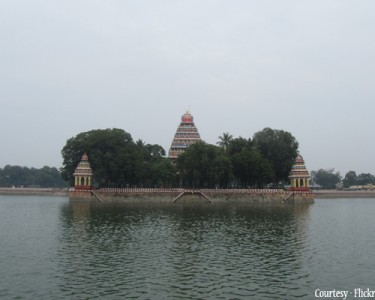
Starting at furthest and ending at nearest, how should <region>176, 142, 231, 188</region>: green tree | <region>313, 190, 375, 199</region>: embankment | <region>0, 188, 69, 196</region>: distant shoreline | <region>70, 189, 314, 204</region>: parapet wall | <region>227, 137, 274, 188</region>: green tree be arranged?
<region>0, 188, 69, 196</region>: distant shoreline, <region>313, 190, 375, 199</region>: embankment, <region>227, 137, 274, 188</region>: green tree, <region>70, 189, 314, 204</region>: parapet wall, <region>176, 142, 231, 188</region>: green tree

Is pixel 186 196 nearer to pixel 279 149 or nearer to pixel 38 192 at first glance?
pixel 279 149

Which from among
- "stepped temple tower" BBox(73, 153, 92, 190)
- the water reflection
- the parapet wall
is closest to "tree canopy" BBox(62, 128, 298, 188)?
"stepped temple tower" BBox(73, 153, 92, 190)

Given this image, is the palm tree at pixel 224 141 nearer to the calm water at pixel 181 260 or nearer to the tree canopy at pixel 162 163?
the tree canopy at pixel 162 163

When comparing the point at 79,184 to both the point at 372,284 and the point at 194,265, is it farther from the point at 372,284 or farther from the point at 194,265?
the point at 372,284

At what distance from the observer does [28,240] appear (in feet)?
85.9

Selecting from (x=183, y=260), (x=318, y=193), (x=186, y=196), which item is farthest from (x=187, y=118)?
(x=183, y=260)

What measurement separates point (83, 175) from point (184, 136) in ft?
94.3

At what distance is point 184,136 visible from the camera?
9044 centimetres

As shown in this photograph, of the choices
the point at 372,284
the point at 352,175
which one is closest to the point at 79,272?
the point at 372,284

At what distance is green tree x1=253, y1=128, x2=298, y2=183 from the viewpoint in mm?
78188

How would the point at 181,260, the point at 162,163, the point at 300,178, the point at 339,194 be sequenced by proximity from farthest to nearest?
the point at 339,194 → the point at 162,163 → the point at 300,178 → the point at 181,260

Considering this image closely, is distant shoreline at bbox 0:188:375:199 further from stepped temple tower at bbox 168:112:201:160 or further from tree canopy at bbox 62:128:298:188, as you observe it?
stepped temple tower at bbox 168:112:201:160

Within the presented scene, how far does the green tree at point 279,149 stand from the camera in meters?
78.2

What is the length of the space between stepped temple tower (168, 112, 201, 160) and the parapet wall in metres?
22.1
